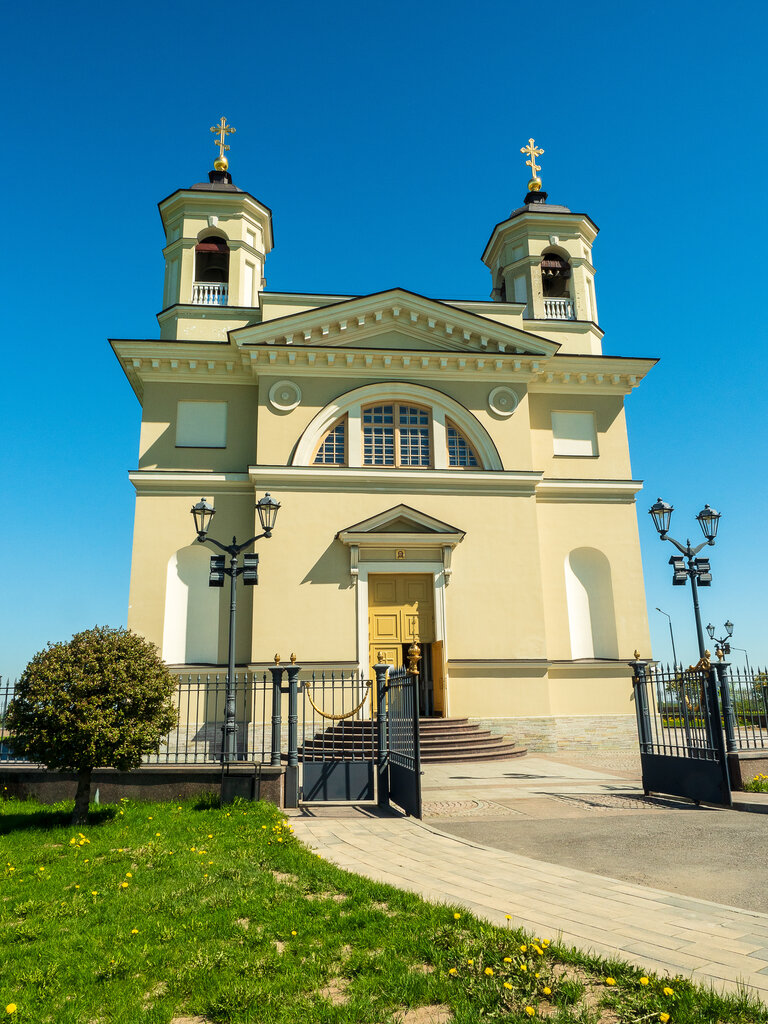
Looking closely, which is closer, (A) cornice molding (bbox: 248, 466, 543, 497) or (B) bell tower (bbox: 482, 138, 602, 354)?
(A) cornice molding (bbox: 248, 466, 543, 497)

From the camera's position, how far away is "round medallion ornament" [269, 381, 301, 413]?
2105 centimetres

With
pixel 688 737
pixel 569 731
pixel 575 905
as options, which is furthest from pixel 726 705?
pixel 569 731

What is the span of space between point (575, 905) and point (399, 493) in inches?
611

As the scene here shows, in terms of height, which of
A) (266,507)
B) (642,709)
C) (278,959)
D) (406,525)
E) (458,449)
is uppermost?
(458,449)

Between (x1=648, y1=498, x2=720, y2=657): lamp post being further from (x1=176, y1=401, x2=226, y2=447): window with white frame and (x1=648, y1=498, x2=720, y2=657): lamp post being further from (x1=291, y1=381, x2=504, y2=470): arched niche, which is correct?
(x1=176, y1=401, x2=226, y2=447): window with white frame

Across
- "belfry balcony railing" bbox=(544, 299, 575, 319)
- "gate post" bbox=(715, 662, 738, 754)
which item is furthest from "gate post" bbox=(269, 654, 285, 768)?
"belfry balcony railing" bbox=(544, 299, 575, 319)

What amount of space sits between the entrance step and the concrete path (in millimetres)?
8110

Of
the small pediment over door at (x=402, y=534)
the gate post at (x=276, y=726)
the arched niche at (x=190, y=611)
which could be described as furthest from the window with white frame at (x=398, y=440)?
the gate post at (x=276, y=726)

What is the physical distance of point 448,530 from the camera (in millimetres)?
20375

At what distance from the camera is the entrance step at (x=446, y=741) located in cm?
1692

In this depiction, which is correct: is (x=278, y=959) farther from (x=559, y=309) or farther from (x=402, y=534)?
→ (x=559, y=309)

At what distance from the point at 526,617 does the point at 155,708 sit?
12.1m

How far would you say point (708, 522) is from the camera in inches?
593

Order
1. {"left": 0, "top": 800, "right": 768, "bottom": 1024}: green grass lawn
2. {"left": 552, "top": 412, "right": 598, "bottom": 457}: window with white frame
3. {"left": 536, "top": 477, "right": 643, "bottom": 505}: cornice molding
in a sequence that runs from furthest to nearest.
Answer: {"left": 552, "top": 412, "right": 598, "bottom": 457}: window with white frame, {"left": 536, "top": 477, "right": 643, "bottom": 505}: cornice molding, {"left": 0, "top": 800, "right": 768, "bottom": 1024}: green grass lawn
